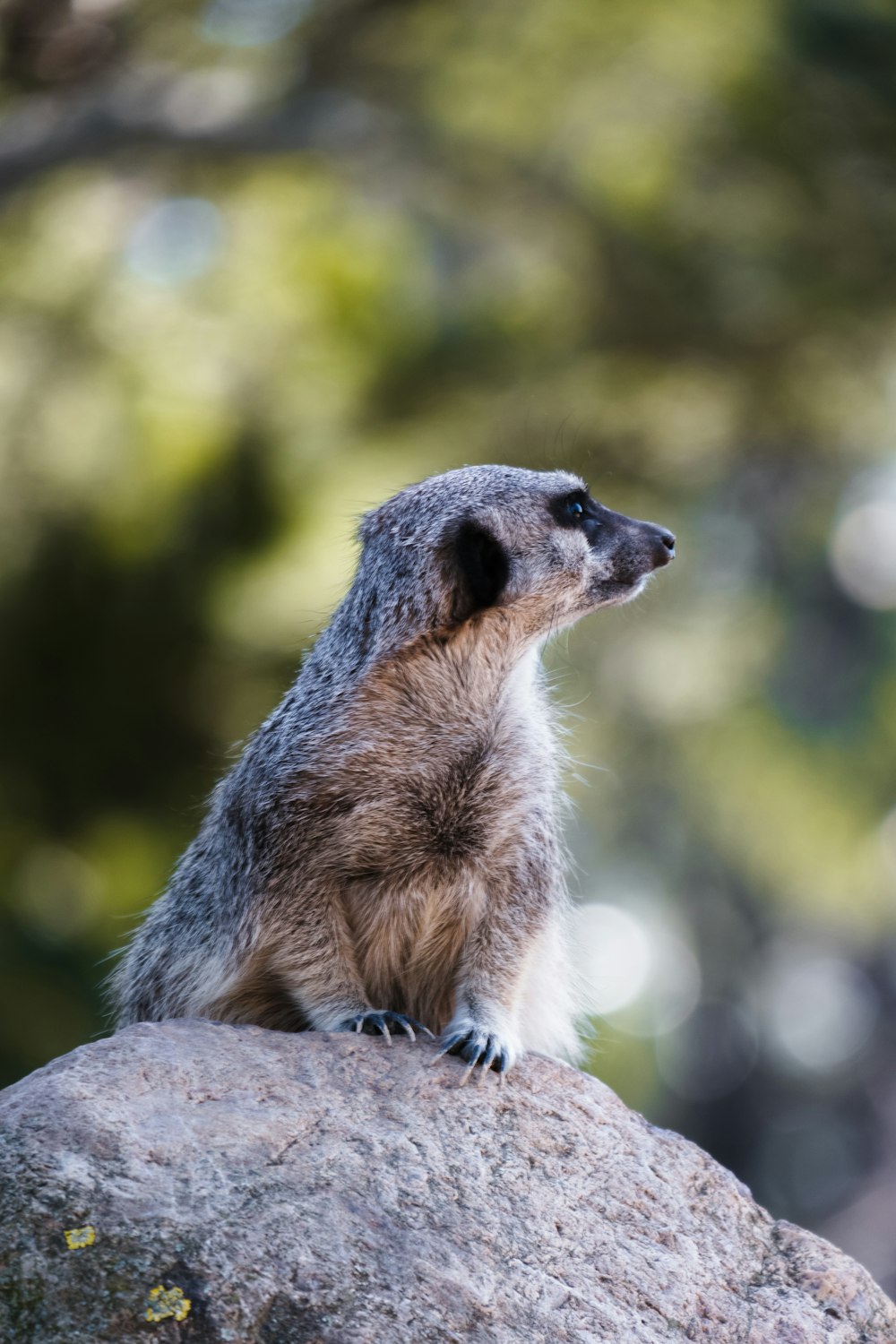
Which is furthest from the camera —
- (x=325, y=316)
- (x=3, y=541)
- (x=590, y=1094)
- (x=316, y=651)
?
(x=325, y=316)

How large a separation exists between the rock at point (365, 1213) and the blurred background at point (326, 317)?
427 cm

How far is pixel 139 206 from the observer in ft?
31.5

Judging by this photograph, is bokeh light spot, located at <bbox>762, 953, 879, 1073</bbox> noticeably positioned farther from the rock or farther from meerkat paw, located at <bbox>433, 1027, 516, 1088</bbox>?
the rock

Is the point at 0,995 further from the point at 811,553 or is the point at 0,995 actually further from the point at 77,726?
the point at 811,553

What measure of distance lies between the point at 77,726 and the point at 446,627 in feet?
14.3

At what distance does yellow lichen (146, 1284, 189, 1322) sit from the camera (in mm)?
2893

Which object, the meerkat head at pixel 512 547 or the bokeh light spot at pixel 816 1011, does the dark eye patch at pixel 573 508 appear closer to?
the meerkat head at pixel 512 547

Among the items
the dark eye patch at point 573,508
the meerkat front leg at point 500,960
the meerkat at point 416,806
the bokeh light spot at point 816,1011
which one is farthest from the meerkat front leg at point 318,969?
the bokeh light spot at point 816,1011

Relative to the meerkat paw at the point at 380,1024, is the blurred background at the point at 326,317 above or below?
above

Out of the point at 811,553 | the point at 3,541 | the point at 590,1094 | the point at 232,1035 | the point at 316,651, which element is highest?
the point at 811,553

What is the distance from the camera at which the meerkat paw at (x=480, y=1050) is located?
4012 millimetres

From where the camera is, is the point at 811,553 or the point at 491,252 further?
the point at 811,553

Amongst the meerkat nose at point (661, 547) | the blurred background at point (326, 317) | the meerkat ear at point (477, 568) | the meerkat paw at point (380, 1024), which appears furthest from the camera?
the blurred background at point (326, 317)

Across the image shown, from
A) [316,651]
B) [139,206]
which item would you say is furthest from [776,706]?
[316,651]
